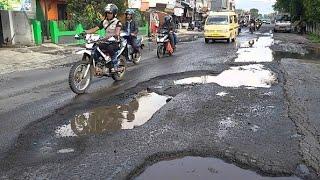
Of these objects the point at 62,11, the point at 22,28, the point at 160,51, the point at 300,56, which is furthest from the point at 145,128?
the point at 62,11

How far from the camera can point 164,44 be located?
16.8m

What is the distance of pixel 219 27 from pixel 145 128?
19969 millimetres

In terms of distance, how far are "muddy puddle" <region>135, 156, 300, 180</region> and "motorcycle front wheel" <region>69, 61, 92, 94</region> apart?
4370 mm

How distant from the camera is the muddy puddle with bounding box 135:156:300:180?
14.1ft

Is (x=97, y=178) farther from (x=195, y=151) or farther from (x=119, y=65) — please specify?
(x=119, y=65)

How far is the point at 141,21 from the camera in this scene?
33.6 m

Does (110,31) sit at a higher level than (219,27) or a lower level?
higher

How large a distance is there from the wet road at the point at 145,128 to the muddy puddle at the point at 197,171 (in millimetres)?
125

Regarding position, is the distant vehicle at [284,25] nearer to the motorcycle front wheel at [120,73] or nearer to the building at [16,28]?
the building at [16,28]

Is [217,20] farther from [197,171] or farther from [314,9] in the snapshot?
[197,171]

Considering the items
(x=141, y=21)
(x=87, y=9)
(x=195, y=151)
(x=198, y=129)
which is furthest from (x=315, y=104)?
(x=141, y=21)

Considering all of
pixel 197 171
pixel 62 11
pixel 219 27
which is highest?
pixel 62 11

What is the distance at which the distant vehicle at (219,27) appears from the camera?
25.1m


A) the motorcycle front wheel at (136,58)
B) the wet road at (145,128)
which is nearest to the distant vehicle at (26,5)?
the motorcycle front wheel at (136,58)
